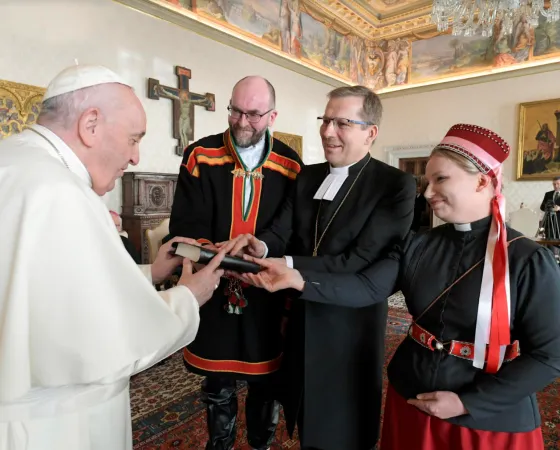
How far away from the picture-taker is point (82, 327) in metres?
1.08

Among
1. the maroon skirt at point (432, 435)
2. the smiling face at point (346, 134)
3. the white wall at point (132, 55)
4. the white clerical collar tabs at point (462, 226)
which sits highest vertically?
the white wall at point (132, 55)

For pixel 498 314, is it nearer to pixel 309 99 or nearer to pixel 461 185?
pixel 461 185

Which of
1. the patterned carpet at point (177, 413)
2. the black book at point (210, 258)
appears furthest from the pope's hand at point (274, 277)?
the patterned carpet at point (177, 413)

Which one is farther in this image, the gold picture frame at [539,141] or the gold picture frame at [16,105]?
the gold picture frame at [539,141]

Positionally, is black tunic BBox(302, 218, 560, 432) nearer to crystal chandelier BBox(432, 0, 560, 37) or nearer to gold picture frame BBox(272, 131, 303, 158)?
crystal chandelier BBox(432, 0, 560, 37)

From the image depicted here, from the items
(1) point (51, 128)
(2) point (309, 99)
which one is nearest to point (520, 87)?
(2) point (309, 99)

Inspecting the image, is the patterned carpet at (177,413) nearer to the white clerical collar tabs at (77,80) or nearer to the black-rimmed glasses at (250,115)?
the black-rimmed glasses at (250,115)

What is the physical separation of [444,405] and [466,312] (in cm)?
31

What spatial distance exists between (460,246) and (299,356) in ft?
2.99

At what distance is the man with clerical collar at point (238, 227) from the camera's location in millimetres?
2168

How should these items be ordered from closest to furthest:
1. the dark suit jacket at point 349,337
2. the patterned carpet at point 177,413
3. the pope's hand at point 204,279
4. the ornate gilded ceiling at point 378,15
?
the pope's hand at point 204,279 → the dark suit jacket at point 349,337 → the patterned carpet at point 177,413 → the ornate gilded ceiling at point 378,15

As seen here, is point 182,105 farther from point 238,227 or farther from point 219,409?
point 219,409

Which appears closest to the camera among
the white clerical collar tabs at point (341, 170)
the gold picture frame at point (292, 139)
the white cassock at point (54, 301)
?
the white cassock at point (54, 301)

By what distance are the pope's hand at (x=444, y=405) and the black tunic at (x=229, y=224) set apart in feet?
3.25
